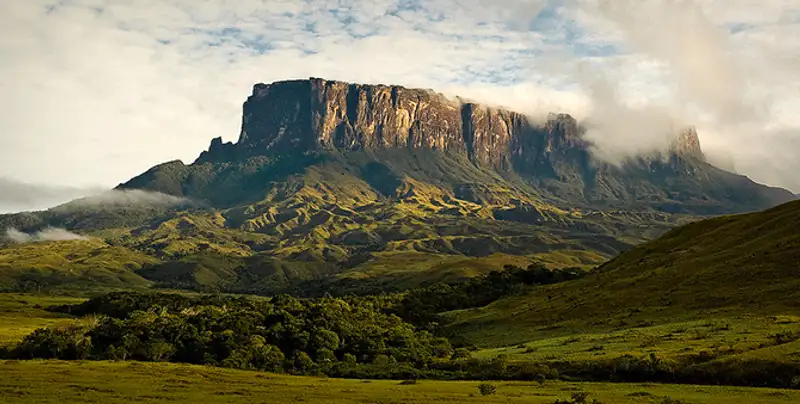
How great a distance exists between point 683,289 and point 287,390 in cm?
7935

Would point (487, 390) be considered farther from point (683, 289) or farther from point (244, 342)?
point (683, 289)

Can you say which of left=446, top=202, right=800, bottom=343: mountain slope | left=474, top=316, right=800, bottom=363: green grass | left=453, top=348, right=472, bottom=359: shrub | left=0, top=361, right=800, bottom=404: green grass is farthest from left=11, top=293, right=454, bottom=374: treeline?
left=0, top=361, right=800, bottom=404: green grass

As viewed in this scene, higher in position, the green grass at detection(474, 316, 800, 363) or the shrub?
the green grass at detection(474, 316, 800, 363)

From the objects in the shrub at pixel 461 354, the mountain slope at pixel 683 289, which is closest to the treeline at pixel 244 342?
the shrub at pixel 461 354

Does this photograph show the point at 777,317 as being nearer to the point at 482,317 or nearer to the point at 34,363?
the point at 482,317

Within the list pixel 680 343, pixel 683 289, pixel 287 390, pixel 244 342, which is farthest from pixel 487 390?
pixel 683 289

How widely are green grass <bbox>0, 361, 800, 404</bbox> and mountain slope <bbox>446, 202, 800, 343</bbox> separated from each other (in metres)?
43.2

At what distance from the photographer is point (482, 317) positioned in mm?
152250

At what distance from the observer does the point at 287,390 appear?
6588cm

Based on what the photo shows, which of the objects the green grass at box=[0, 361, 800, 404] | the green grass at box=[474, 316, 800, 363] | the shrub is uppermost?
Result: the green grass at box=[474, 316, 800, 363]

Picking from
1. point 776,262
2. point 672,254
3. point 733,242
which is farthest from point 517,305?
point 776,262

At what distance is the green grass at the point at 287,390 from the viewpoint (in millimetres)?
56844

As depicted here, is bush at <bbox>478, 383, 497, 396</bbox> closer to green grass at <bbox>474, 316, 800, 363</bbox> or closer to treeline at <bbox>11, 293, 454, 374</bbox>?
green grass at <bbox>474, 316, 800, 363</bbox>

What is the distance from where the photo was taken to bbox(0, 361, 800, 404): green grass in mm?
56844
